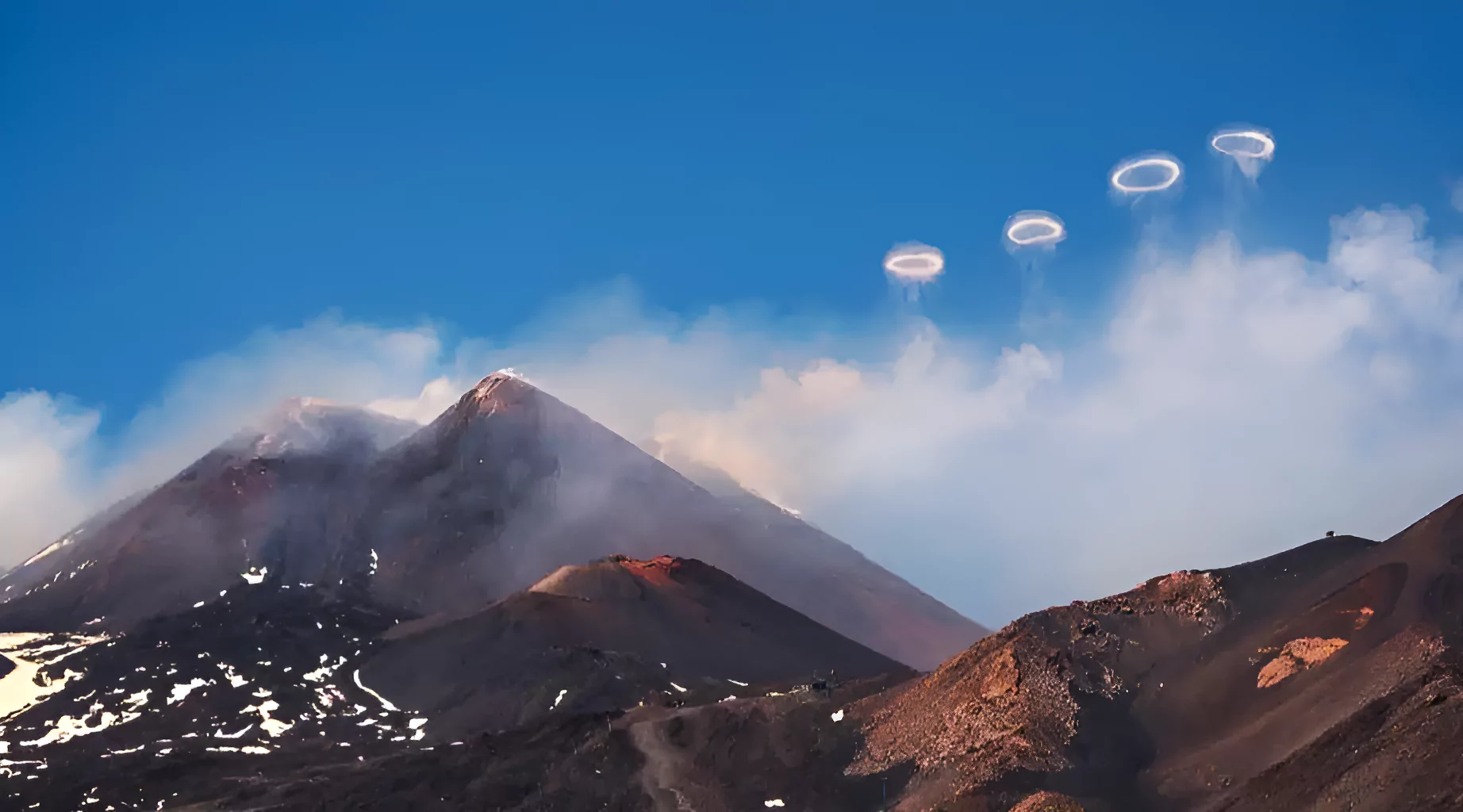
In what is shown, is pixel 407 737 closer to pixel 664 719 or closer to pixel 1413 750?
pixel 664 719

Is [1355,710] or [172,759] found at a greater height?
[172,759]

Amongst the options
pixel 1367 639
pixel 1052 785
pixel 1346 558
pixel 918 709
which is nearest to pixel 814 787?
pixel 918 709

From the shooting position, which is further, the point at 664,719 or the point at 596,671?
the point at 596,671

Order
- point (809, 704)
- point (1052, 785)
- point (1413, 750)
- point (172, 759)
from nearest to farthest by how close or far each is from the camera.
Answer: point (1413, 750), point (1052, 785), point (809, 704), point (172, 759)

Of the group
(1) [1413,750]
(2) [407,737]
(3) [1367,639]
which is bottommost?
(1) [1413,750]

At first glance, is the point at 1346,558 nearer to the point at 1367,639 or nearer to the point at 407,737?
the point at 1367,639

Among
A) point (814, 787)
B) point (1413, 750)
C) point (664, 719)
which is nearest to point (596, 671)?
point (664, 719)

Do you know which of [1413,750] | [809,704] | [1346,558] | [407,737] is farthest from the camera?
[407,737]

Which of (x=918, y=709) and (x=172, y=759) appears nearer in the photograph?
(x=918, y=709)

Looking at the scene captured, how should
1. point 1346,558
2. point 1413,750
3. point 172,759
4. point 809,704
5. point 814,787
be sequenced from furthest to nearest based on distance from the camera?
point 172,759 < point 809,704 < point 1346,558 < point 814,787 < point 1413,750
